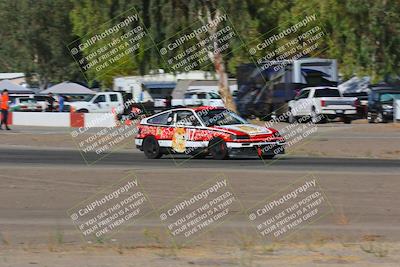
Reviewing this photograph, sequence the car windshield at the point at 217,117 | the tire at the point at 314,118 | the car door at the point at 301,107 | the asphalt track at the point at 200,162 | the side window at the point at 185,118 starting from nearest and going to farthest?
the asphalt track at the point at 200,162
the car windshield at the point at 217,117
the side window at the point at 185,118
the tire at the point at 314,118
the car door at the point at 301,107

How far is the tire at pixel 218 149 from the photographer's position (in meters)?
22.8

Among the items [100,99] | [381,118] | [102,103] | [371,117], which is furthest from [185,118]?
[100,99]

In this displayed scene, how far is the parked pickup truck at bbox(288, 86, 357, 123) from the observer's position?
1679 inches

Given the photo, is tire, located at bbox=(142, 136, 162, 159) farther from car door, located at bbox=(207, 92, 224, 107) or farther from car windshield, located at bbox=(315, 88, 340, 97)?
car door, located at bbox=(207, 92, 224, 107)

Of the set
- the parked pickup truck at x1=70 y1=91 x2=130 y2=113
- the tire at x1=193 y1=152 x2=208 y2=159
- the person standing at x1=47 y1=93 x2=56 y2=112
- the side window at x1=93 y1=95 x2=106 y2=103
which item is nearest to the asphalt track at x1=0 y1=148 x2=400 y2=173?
the tire at x1=193 y1=152 x2=208 y2=159

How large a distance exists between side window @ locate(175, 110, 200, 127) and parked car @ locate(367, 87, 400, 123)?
70.1ft

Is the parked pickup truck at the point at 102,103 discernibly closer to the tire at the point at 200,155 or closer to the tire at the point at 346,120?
the tire at the point at 346,120

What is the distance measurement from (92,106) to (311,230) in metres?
40.2

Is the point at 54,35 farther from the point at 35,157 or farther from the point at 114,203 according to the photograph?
the point at 114,203

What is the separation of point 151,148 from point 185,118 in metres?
1.24

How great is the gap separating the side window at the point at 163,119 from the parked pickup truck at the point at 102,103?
26.7 m

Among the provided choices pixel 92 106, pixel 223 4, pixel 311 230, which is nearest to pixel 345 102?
pixel 223 4

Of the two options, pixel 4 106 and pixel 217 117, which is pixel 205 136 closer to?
pixel 217 117

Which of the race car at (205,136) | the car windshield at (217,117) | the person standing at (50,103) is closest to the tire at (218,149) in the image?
the race car at (205,136)
